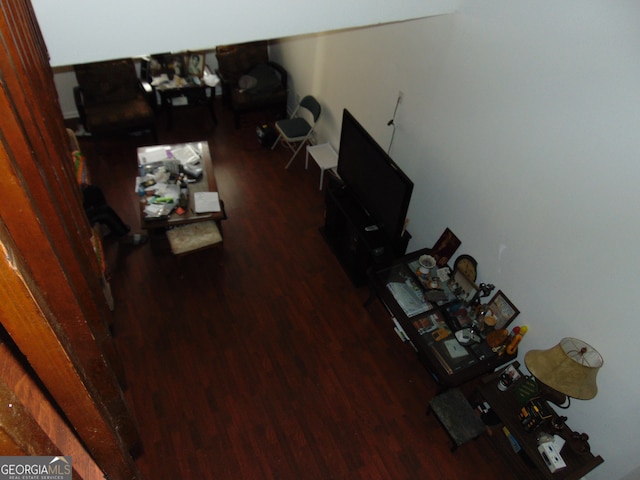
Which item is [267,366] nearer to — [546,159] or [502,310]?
[502,310]

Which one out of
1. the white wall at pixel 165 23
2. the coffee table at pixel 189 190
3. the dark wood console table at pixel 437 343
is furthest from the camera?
the coffee table at pixel 189 190

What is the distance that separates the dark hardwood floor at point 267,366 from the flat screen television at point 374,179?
36.2 inches

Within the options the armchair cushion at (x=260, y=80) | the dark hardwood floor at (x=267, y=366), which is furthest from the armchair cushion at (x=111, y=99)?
the armchair cushion at (x=260, y=80)

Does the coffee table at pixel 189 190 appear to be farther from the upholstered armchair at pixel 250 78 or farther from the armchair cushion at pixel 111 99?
the upholstered armchair at pixel 250 78

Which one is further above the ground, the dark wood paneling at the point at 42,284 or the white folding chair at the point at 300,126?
the dark wood paneling at the point at 42,284

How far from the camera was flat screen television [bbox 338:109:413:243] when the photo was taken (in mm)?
3662

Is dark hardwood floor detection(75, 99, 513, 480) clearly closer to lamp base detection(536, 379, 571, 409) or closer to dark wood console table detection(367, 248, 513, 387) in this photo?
dark wood console table detection(367, 248, 513, 387)

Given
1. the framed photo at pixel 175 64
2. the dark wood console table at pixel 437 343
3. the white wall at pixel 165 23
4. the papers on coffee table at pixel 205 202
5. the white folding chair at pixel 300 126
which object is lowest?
the dark wood console table at pixel 437 343

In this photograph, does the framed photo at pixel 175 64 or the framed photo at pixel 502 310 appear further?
the framed photo at pixel 175 64

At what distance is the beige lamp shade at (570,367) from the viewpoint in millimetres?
2701

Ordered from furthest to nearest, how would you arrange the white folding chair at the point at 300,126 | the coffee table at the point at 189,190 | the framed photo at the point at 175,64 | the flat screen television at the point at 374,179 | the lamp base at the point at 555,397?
the framed photo at the point at 175,64, the white folding chair at the point at 300,126, the coffee table at the point at 189,190, the flat screen television at the point at 374,179, the lamp base at the point at 555,397

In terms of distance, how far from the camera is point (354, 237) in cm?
451

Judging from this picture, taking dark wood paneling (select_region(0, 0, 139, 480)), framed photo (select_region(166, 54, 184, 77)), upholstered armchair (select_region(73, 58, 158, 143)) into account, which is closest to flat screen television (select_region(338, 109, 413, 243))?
dark wood paneling (select_region(0, 0, 139, 480))

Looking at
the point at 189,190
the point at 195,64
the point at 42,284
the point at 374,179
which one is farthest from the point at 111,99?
the point at 42,284
